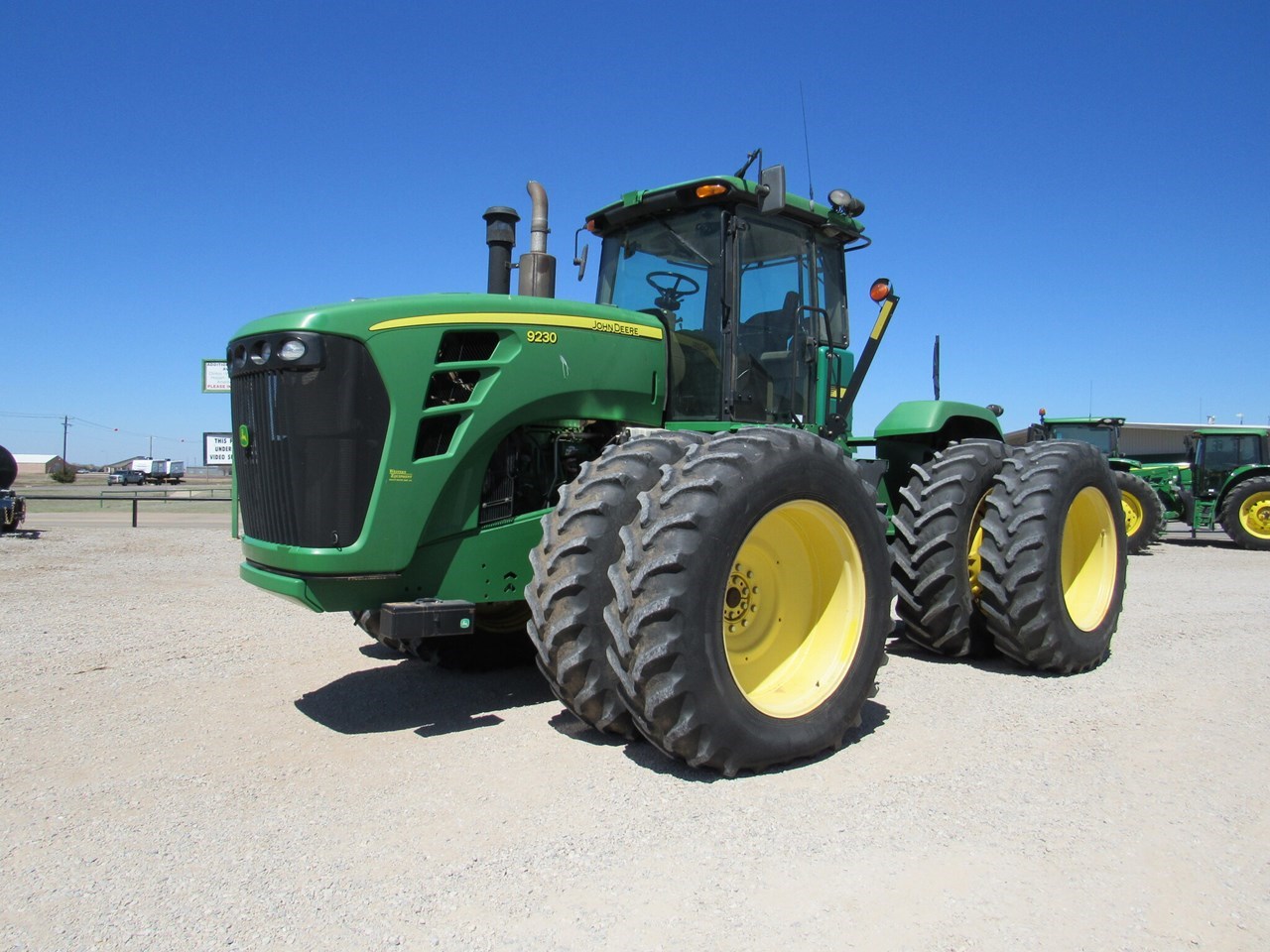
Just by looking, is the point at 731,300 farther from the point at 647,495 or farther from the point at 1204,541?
the point at 1204,541

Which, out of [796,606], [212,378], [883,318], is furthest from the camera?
[212,378]

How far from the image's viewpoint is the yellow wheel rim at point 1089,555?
20.3ft

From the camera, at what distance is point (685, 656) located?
11.8 ft

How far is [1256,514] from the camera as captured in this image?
1622cm

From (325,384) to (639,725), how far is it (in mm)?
1927

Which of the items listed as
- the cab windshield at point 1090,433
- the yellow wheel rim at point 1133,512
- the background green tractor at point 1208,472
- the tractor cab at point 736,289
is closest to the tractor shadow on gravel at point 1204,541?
the background green tractor at point 1208,472

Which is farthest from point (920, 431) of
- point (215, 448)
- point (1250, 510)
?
point (215, 448)

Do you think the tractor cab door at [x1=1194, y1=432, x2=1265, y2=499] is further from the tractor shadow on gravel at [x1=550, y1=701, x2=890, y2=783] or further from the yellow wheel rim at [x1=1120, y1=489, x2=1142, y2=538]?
the tractor shadow on gravel at [x1=550, y1=701, x2=890, y2=783]

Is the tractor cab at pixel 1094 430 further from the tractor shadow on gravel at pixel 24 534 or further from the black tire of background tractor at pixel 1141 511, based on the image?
the tractor shadow on gravel at pixel 24 534

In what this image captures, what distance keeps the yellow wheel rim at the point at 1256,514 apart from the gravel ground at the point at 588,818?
12407 mm

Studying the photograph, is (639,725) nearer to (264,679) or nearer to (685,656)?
(685,656)

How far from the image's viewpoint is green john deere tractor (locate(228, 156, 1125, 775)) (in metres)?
3.78

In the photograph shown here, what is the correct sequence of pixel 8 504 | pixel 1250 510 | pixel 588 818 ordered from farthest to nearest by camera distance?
1. pixel 1250 510
2. pixel 8 504
3. pixel 588 818

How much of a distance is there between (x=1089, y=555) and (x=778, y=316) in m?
2.82
